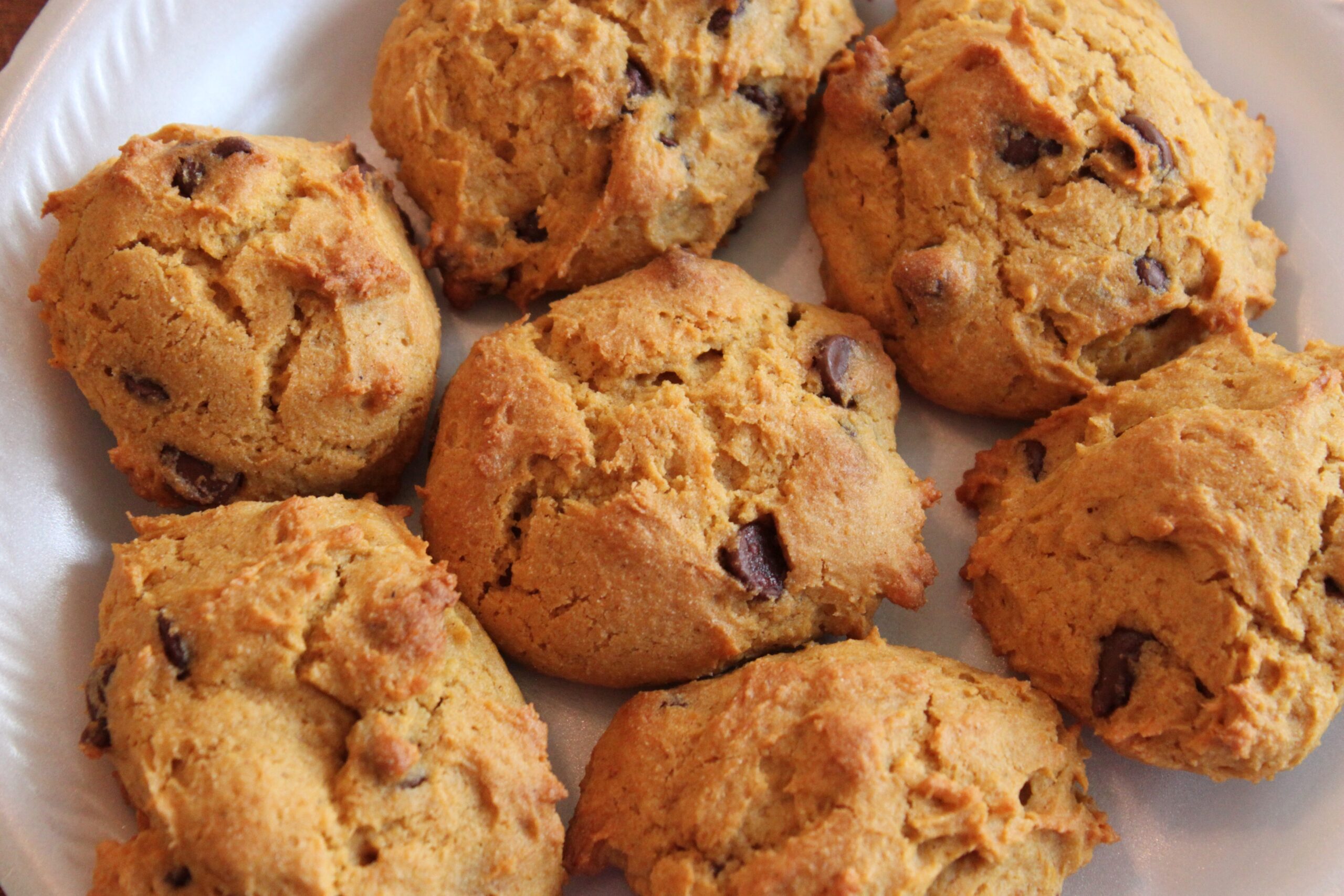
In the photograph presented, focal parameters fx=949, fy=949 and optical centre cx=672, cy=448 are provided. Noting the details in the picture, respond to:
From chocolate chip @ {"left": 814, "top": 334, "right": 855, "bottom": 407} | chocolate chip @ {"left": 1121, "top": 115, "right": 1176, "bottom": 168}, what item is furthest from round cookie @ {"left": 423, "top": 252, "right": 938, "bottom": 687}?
chocolate chip @ {"left": 1121, "top": 115, "right": 1176, "bottom": 168}

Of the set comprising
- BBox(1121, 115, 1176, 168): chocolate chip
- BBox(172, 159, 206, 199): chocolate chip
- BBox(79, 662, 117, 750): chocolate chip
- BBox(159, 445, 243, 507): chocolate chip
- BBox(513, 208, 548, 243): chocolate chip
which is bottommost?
BBox(79, 662, 117, 750): chocolate chip

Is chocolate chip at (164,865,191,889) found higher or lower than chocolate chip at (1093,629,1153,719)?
lower

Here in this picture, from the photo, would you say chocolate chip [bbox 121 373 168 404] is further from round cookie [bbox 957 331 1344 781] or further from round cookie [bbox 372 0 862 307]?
round cookie [bbox 957 331 1344 781]

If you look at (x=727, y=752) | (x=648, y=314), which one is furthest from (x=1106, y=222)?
(x=727, y=752)

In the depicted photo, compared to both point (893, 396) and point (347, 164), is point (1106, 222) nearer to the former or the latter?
point (893, 396)

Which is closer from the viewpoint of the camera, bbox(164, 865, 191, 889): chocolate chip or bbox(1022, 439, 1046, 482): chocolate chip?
bbox(164, 865, 191, 889): chocolate chip

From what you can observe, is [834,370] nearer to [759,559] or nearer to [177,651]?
[759,559]

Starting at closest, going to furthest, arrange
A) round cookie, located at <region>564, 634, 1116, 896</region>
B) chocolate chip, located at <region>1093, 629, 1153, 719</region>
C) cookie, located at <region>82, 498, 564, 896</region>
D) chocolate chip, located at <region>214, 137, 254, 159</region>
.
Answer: cookie, located at <region>82, 498, 564, 896</region> → round cookie, located at <region>564, 634, 1116, 896</region> → chocolate chip, located at <region>1093, 629, 1153, 719</region> → chocolate chip, located at <region>214, 137, 254, 159</region>
